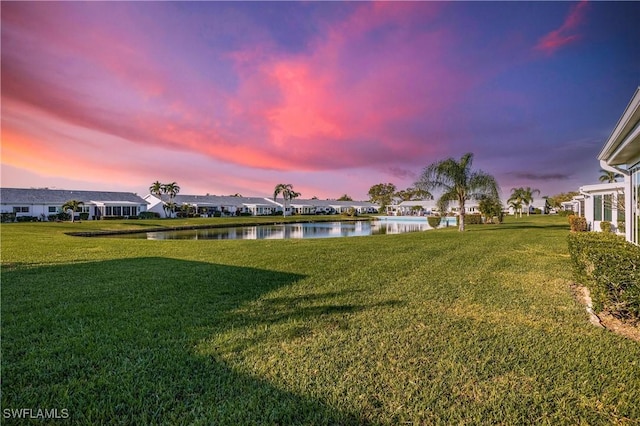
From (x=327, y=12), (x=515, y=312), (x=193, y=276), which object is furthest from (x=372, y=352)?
(x=327, y=12)

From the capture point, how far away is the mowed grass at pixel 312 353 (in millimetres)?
2326

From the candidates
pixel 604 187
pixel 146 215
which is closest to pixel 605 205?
pixel 604 187

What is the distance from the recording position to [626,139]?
5.69 metres

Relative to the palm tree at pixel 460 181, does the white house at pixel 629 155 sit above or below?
below

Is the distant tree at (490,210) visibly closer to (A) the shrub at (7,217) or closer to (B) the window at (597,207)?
(B) the window at (597,207)

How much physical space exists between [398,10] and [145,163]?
23062 mm

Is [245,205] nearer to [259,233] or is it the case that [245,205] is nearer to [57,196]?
[57,196]

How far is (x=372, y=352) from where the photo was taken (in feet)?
10.6

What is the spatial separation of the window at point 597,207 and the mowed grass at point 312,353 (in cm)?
1348

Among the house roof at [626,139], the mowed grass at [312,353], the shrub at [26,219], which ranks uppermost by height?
the house roof at [626,139]

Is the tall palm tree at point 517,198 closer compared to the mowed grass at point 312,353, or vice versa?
the mowed grass at point 312,353

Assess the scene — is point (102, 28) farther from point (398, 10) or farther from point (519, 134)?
point (519, 134)

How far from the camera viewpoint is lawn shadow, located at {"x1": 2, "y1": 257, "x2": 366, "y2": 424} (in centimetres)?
228

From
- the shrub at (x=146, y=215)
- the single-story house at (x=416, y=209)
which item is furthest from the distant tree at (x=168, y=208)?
the single-story house at (x=416, y=209)
